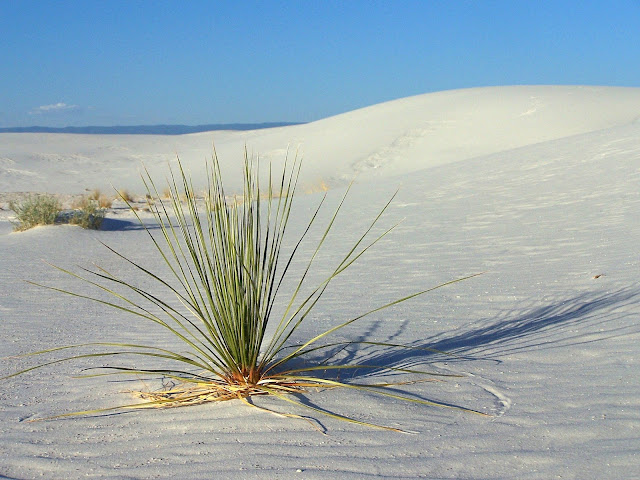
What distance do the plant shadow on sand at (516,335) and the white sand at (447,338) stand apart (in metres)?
0.02

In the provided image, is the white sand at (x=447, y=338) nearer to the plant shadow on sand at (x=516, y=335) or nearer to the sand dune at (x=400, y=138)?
the plant shadow on sand at (x=516, y=335)

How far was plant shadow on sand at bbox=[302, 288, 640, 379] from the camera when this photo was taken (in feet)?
14.3

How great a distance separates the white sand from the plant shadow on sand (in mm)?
24

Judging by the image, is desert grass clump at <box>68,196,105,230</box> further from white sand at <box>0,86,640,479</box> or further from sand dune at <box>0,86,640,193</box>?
sand dune at <box>0,86,640,193</box>

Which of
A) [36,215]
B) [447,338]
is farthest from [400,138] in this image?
[447,338]

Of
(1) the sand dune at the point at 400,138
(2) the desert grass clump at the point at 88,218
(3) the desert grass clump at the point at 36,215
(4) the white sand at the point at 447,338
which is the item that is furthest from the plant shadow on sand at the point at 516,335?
(1) the sand dune at the point at 400,138

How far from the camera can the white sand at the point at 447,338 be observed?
288cm

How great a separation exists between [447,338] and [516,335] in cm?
46

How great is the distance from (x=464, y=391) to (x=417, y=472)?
1065mm

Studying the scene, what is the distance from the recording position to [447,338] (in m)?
4.89

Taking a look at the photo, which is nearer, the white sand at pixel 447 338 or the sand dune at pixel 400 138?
the white sand at pixel 447 338

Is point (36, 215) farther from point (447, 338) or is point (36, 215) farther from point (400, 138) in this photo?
point (400, 138)

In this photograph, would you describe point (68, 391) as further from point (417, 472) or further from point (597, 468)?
point (597, 468)

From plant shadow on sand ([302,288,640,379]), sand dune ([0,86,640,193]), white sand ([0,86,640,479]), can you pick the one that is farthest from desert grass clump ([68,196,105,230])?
sand dune ([0,86,640,193])
